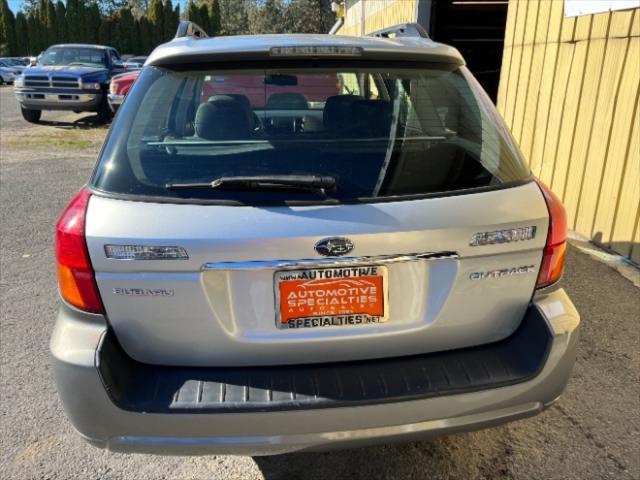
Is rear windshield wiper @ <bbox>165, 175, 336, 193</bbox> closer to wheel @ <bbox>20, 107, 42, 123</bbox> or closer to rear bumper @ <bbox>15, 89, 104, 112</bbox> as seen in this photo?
rear bumper @ <bbox>15, 89, 104, 112</bbox>

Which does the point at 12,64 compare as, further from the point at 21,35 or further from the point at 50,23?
the point at 50,23

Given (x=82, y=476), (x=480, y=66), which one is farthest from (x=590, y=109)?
(x=480, y=66)

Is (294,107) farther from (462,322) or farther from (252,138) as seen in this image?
(462,322)

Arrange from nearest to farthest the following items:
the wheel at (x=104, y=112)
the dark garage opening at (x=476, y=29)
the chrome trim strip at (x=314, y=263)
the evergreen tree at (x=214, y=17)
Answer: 1. the chrome trim strip at (x=314, y=263)
2. the dark garage opening at (x=476, y=29)
3. the wheel at (x=104, y=112)
4. the evergreen tree at (x=214, y=17)

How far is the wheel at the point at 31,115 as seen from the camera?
49.0 ft

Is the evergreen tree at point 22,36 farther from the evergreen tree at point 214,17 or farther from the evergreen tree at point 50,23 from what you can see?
the evergreen tree at point 214,17

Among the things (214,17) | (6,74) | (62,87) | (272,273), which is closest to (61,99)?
(62,87)

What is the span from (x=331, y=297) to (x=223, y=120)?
950 mm

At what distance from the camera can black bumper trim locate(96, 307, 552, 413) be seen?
1.86m

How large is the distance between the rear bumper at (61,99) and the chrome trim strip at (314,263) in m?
13.9

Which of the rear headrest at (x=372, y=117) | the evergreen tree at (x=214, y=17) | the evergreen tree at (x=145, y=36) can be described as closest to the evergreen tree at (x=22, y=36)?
the evergreen tree at (x=145, y=36)

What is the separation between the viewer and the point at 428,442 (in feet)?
8.84

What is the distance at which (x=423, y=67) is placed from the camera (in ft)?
7.80

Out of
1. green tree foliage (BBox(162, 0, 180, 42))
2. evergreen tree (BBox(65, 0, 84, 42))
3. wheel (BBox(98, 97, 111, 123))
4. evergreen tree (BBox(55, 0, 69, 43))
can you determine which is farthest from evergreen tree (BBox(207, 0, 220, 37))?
wheel (BBox(98, 97, 111, 123))
